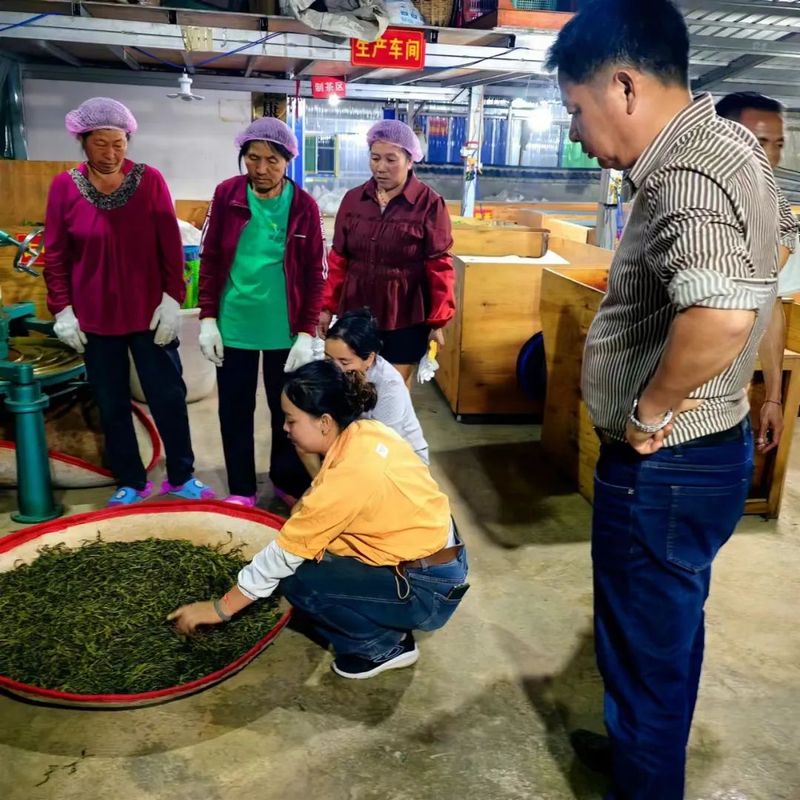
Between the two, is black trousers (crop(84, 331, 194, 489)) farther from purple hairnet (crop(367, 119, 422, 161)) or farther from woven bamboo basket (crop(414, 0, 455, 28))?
woven bamboo basket (crop(414, 0, 455, 28))

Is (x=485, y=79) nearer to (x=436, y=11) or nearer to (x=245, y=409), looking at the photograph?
(x=436, y=11)

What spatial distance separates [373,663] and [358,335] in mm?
975

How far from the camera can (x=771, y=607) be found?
98.1 inches

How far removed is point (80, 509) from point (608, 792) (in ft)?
7.55

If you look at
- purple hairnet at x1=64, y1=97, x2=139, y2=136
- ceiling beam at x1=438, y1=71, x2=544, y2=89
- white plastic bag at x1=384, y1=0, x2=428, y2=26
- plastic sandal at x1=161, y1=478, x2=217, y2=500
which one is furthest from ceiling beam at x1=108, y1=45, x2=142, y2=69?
plastic sandal at x1=161, y1=478, x2=217, y2=500

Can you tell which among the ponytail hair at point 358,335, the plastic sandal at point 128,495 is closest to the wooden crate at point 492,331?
the ponytail hair at point 358,335

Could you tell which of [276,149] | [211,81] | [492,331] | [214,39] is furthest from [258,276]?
[211,81]

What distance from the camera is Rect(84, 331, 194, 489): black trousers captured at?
287 centimetres

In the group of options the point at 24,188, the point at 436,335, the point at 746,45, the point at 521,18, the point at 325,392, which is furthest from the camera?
the point at 746,45

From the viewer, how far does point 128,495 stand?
9.93 feet

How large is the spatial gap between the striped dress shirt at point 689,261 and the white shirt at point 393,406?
1049 mm

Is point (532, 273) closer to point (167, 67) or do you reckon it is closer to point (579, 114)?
point (579, 114)

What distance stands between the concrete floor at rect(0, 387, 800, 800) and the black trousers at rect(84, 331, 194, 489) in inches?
45.2

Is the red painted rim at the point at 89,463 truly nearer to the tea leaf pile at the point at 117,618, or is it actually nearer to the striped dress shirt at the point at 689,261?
the tea leaf pile at the point at 117,618
